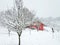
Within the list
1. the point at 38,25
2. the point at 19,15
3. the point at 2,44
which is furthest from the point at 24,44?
the point at 38,25

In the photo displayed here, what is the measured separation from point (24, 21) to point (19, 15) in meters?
Answer: 1.17

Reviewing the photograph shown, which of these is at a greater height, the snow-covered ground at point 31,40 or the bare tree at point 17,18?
the bare tree at point 17,18

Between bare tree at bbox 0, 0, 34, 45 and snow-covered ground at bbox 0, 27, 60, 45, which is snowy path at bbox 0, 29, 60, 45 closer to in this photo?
snow-covered ground at bbox 0, 27, 60, 45

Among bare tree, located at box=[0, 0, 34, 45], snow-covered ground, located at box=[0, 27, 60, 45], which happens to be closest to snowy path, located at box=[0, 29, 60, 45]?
snow-covered ground, located at box=[0, 27, 60, 45]

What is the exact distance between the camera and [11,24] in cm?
2383

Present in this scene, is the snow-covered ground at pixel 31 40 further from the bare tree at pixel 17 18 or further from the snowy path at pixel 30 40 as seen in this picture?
the bare tree at pixel 17 18

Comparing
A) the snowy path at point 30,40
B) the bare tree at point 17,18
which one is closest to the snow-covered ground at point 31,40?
the snowy path at point 30,40

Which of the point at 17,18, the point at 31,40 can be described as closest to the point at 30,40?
the point at 31,40

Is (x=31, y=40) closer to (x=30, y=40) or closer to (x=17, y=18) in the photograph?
(x=30, y=40)

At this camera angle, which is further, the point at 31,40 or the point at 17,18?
the point at 31,40

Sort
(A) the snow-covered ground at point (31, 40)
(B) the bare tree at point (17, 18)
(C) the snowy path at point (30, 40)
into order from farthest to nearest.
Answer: (A) the snow-covered ground at point (31, 40) → (C) the snowy path at point (30, 40) → (B) the bare tree at point (17, 18)

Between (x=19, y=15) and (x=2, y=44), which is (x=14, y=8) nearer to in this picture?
(x=19, y=15)

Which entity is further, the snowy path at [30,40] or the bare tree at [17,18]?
the snowy path at [30,40]

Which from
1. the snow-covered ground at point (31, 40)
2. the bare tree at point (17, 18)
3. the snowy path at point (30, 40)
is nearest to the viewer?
the bare tree at point (17, 18)
